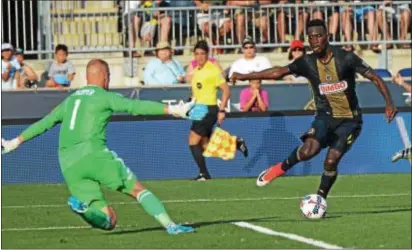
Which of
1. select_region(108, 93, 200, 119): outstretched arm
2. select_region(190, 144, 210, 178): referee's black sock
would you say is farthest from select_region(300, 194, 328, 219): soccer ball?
select_region(190, 144, 210, 178): referee's black sock

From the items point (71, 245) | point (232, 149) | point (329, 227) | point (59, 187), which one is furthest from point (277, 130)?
point (71, 245)

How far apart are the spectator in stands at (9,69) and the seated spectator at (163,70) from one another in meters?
2.33

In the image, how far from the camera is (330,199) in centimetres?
1795

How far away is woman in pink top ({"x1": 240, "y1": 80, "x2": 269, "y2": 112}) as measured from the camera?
23.2 metres

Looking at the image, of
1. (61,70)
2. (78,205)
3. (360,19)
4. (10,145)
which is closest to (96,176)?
(78,205)

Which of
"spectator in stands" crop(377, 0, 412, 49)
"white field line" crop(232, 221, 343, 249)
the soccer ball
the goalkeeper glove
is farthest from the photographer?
"spectator in stands" crop(377, 0, 412, 49)

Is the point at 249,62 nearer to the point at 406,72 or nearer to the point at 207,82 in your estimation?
the point at 207,82

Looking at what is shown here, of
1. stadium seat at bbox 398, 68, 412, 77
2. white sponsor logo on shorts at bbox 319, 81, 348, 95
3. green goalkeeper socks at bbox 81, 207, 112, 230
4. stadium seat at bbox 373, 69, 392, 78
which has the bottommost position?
stadium seat at bbox 398, 68, 412, 77

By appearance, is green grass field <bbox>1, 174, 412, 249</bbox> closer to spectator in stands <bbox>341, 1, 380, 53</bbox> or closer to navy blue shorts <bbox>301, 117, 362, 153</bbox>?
navy blue shorts <bbox>301, 117, 362, 153</bbox>

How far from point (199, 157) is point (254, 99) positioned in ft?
6.79

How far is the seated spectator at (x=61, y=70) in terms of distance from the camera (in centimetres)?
2452

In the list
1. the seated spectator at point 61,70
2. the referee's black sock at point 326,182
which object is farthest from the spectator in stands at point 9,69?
the referee's black sock at point 326,182

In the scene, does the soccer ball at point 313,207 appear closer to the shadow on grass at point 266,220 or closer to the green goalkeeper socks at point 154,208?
the shadow on grass at point 266,220

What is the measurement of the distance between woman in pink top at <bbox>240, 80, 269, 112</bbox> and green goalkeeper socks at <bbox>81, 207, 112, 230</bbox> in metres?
10.2
